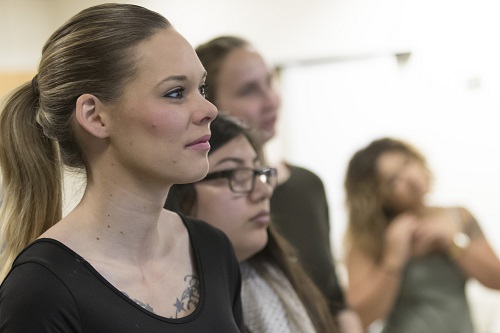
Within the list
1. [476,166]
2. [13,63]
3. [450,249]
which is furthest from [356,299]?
[13,63]

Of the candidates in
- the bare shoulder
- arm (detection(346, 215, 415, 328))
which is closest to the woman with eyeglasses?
arm (detection(346, 215, 415, 328))

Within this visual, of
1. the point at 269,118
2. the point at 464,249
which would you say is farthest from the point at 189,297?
the point at 464,249

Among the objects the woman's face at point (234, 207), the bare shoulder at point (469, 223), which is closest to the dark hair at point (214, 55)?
the woman's face at point (234, 207)

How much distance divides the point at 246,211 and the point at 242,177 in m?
0.07

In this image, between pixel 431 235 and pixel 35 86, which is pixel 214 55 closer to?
pixel 35 86

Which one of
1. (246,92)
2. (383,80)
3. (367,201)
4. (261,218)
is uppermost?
(246,92)

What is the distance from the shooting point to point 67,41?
1.02 metres

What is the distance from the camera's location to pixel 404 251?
8.63 ft

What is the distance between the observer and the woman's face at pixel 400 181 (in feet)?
8.82

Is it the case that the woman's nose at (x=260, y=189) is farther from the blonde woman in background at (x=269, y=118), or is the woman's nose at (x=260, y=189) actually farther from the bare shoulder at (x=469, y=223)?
the bare shoulder at (x=469, y=223)

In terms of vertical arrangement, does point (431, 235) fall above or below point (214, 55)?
below

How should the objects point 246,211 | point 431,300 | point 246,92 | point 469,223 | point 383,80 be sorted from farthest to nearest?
1. point 383,80
2. point 469,223
3. point 431,300
4. point 246,92
5. point 246,211

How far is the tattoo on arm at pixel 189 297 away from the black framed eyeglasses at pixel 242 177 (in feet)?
1.25

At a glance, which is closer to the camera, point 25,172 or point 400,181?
point 25,172
